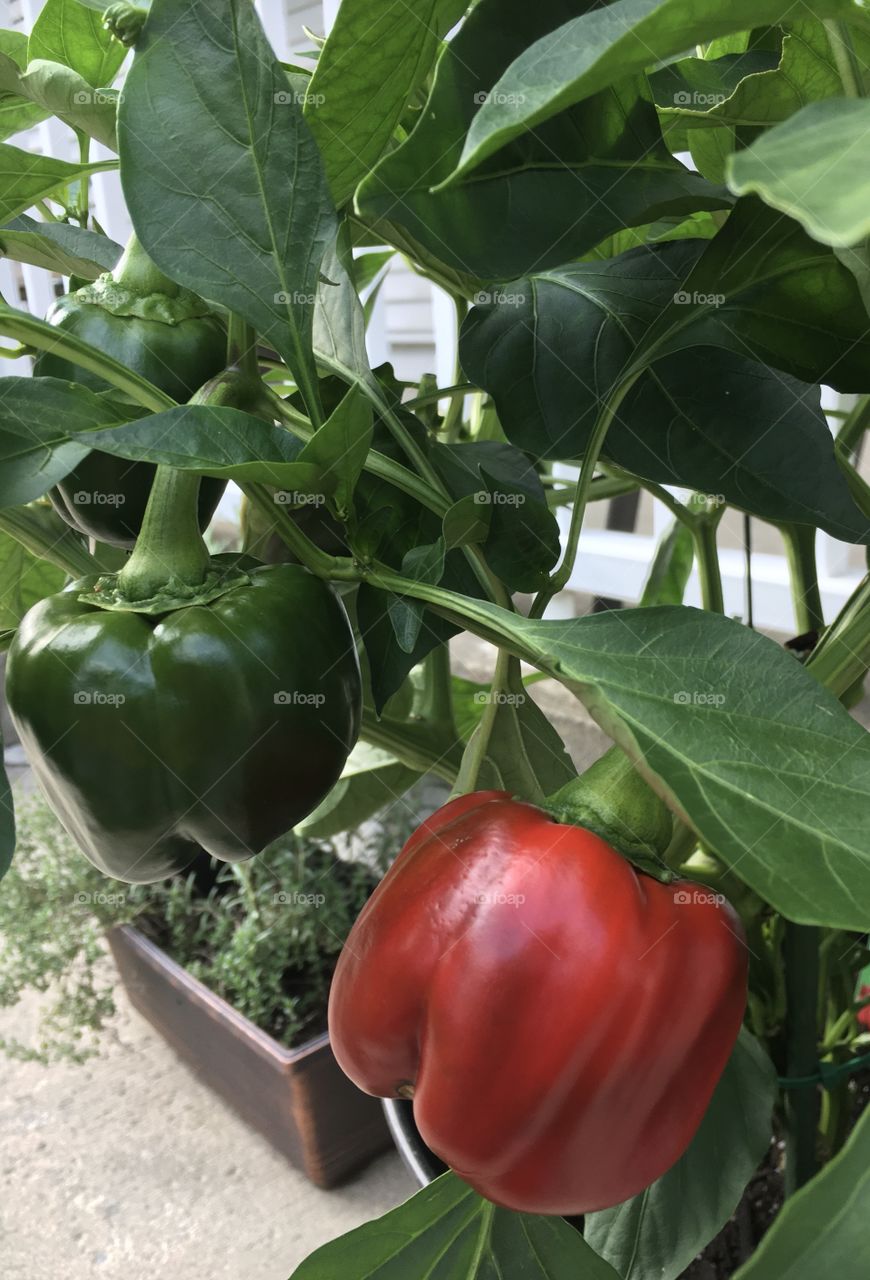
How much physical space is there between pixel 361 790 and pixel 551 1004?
14.1 inches

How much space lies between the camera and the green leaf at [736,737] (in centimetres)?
20

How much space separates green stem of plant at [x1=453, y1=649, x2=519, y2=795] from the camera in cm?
36

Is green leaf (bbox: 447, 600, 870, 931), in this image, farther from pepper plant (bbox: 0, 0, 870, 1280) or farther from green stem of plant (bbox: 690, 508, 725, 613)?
green stem of plant (bbox: 690, 508, 725, 613)

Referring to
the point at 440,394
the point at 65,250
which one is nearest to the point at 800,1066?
the point at 440,394

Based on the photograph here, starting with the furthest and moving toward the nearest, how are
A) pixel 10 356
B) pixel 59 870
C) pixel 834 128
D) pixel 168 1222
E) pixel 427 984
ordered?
pixel 59 870 → pixel 168 1222 → pixel 10 356 → pixel 427 984 → pixel 834 128

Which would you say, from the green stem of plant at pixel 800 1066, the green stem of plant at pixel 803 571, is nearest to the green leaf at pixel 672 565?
the green stem of plant at pixel 803 571

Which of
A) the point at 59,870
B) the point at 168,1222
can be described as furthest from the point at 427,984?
the point at 59,870

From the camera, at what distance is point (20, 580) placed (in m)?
0.49

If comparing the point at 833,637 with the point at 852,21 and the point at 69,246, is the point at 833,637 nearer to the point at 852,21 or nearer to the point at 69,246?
the point at 852,21

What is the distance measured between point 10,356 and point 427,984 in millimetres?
268

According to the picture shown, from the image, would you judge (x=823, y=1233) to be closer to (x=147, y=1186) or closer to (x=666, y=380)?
(x=666, y=380)

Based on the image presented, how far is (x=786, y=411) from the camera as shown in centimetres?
32

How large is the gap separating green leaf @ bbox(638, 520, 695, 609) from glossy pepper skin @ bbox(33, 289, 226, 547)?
0.29 metres

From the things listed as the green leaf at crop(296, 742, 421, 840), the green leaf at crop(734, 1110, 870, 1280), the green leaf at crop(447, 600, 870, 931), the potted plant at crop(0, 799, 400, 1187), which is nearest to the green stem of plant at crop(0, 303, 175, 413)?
the green leaf at crop(447, 600, 870, 931)
